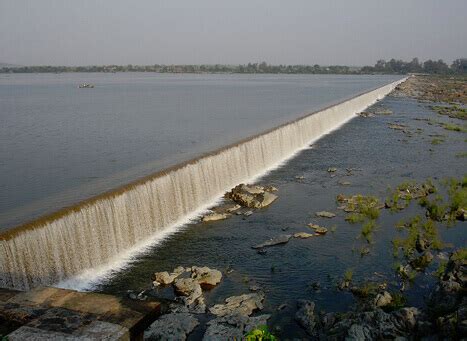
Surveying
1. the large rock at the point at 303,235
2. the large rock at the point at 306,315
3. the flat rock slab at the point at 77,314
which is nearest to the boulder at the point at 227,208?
the large rock at the point at 303,235

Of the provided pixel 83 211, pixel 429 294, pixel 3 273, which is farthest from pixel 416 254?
pixel 3 273

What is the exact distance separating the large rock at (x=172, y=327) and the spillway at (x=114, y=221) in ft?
12.2

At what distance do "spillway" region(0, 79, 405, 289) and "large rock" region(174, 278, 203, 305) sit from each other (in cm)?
286

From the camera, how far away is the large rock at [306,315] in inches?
390

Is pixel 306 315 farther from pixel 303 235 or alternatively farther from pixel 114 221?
pixel 114 221

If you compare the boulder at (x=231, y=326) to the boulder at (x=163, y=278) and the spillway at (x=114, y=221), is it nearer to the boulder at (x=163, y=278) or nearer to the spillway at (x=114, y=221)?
the boulder at (x=163, y=278)

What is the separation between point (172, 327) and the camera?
975 centimetres

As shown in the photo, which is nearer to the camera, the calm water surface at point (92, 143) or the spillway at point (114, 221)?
the spillway at point (114, 221)

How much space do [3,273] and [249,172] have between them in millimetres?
14224

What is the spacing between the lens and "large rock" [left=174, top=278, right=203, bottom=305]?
36.7 ft

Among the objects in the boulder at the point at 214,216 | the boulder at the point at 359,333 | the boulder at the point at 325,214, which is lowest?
the boulder at the point at 325,214

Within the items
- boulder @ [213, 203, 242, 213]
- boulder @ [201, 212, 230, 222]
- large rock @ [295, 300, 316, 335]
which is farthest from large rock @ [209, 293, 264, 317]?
boulder @ [213, 203, 242, 213]

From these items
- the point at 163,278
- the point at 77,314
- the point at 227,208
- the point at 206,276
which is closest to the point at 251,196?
the point at 227,208

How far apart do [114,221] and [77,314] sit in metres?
8.23
